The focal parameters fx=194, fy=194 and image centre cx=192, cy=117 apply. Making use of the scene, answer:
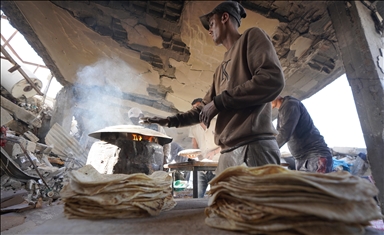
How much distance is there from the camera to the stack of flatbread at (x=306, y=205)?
0.67 m

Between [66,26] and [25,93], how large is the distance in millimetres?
3678

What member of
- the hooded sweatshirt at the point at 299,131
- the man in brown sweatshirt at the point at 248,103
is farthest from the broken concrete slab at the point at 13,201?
the hooded sweatshirt at the point at 299,131

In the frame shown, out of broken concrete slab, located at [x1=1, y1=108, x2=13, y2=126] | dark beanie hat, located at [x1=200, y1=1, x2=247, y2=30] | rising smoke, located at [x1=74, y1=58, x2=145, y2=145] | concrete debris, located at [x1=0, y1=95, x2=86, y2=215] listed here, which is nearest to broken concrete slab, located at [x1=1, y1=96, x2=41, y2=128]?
concrete debris, located at [x1=0, y1=95, x2=86, y2=215]

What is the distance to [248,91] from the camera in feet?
4.55

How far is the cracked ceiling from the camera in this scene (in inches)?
141

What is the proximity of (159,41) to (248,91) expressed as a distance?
152 inches

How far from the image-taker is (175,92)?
6582 mm

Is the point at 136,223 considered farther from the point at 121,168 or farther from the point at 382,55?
the point at 382,55

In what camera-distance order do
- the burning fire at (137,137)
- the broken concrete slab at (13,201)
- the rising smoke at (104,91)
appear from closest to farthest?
the burning fire at (137,137) < the broken concrete slab at (13,201) < the rising smoke at (104,91)

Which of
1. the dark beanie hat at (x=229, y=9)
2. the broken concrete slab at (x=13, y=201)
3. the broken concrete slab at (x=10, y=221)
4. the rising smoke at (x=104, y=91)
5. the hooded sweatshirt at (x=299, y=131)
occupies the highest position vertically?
the rising smoke at (x=104, y=91)

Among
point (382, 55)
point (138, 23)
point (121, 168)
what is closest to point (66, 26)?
point (138, 23)

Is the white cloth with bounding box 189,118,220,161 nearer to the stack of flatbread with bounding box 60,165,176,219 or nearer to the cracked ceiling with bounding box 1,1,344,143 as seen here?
the cracked ceiling with bounding box 1,1,344,143

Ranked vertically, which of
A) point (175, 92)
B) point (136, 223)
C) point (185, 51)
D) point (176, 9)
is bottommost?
point (136, 223)

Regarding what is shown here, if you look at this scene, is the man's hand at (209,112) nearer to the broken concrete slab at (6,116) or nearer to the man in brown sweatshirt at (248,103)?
the man in brown sweatshirt at (248,103)
